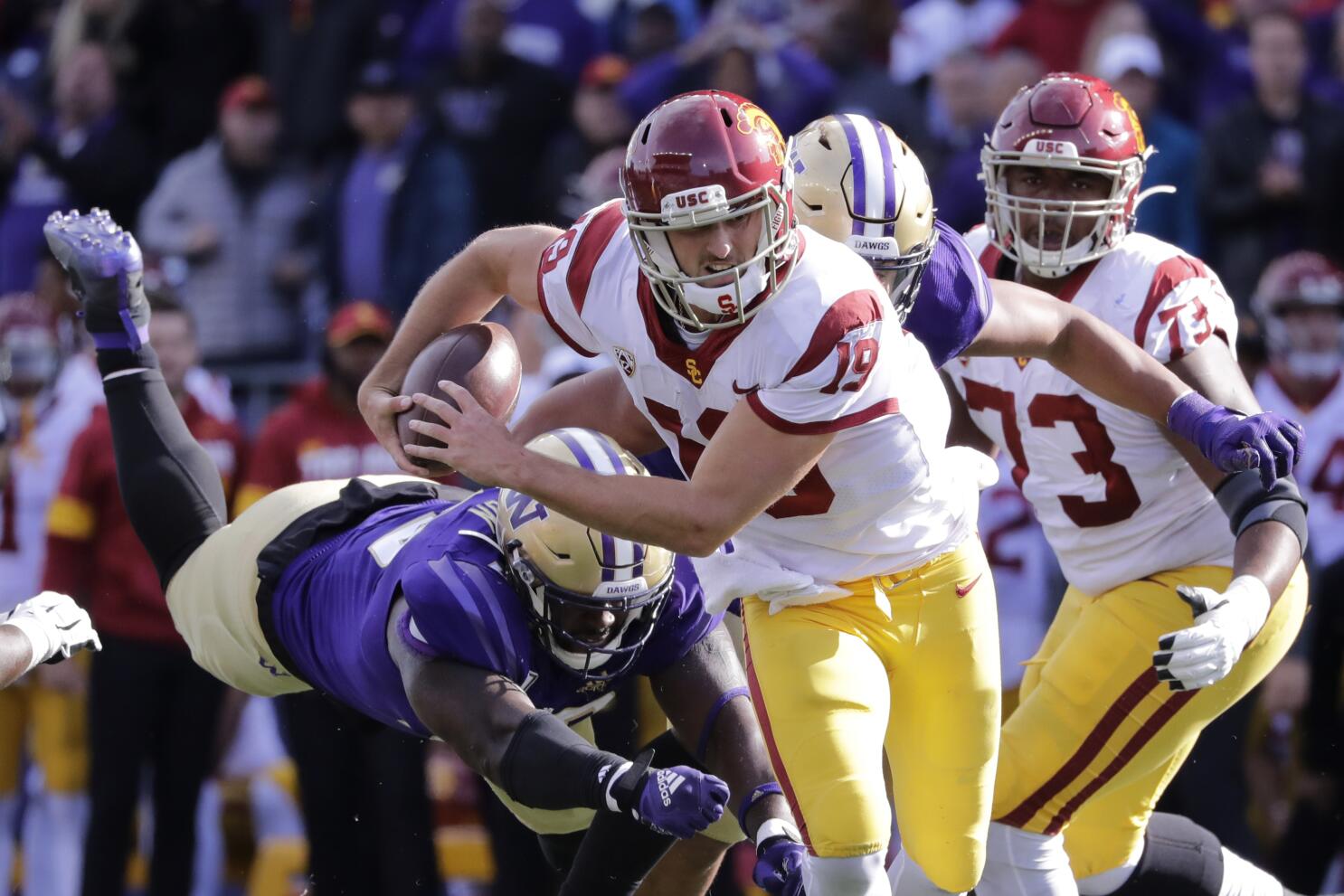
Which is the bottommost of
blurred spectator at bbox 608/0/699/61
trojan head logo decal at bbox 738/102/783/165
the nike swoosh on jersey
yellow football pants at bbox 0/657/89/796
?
yellow football pants at bbox 0/657/89/796

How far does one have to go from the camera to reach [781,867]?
159 inches

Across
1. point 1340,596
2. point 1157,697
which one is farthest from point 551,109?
point 1157,697

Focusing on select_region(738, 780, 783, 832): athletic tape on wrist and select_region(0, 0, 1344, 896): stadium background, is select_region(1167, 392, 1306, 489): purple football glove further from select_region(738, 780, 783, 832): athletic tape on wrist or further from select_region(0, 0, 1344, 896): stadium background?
select_region(0, 0, 1344, 896): stadium background

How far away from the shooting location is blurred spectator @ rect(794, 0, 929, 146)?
24.9ft

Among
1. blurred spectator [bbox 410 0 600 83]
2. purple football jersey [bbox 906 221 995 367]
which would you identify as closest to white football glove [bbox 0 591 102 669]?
purple football jersey [bbox 906 221 995 367]

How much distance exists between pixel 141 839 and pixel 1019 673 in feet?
10.1

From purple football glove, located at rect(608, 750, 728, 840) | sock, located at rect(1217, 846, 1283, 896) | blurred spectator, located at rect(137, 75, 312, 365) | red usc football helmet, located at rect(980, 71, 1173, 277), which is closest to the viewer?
purple football glove, located at rect(608, 750, 728, 840)

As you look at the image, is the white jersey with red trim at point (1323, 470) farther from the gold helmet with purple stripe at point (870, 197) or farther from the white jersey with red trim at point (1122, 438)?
the gold helmet with purple stripe at point (870, 197)

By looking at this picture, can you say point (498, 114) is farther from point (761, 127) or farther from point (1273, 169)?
point (761, 127)

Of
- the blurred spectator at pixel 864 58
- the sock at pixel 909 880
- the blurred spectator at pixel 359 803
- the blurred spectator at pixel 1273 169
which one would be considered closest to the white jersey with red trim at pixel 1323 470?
the blurred spectator at pixel 1273 169

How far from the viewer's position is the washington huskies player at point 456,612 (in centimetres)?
409

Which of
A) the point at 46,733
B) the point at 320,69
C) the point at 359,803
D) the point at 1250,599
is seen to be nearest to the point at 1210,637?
the point at 1250,599

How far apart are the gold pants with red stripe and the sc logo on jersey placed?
1.25 m

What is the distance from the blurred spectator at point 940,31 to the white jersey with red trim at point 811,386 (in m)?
3.90
